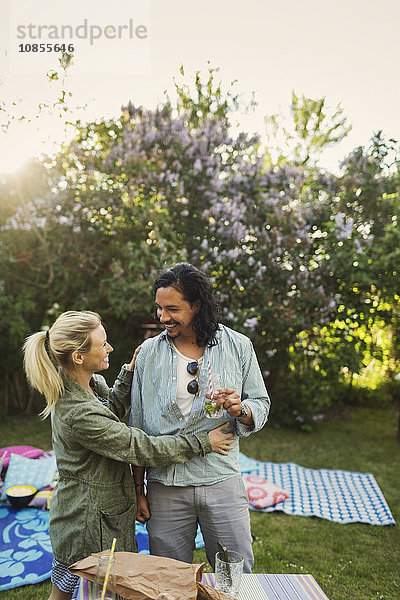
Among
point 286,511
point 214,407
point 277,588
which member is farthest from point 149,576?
point 286,511

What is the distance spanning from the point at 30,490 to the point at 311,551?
222 centimetres

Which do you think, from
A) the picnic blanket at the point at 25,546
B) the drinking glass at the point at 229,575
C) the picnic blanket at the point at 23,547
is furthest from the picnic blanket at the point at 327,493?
the drinking glass at the point at 229,575

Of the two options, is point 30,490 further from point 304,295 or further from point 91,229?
point 304,295

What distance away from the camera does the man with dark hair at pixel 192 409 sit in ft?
6.67

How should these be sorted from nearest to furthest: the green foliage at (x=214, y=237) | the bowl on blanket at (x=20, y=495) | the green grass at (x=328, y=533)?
the green grass at (x=328, y=533) → the bowl on blanket at (x=20, y=495) → the green foliage at (x=214, y=237)

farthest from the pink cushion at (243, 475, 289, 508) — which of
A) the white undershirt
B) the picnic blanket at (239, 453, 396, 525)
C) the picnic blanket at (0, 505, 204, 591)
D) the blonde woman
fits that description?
the white undershirt

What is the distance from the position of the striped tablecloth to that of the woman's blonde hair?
0.93m

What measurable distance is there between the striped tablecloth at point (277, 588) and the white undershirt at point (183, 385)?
638 millimetres

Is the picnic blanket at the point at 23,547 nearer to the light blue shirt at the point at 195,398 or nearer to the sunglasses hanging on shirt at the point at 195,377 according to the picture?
the light blue shirt at the point at 195,398

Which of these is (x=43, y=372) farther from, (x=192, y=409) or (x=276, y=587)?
(x=276, y=587)

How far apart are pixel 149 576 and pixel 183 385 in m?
0.78

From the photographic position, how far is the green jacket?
1.92 metres

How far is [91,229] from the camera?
6.23 metres

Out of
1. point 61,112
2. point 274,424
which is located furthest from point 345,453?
point 61,112
